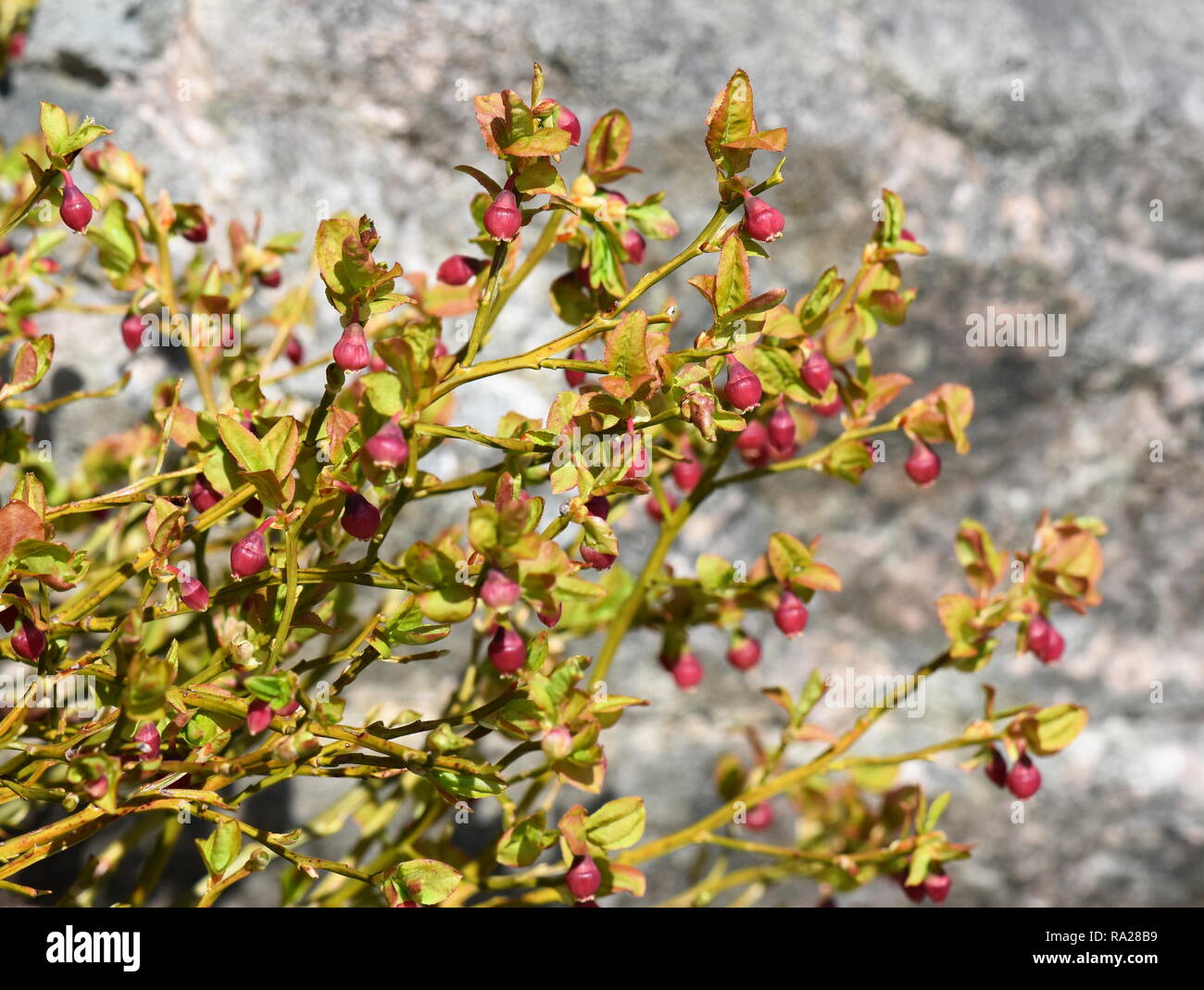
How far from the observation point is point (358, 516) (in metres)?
0.72

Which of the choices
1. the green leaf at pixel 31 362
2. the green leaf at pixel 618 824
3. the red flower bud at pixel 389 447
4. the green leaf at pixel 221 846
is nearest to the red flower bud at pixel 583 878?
the green leaf at pixel 618 824

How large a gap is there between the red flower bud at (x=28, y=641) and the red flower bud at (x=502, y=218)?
0.39 m

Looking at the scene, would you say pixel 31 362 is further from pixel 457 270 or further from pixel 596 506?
pixel 596 506

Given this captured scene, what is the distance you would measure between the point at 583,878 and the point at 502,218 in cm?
47

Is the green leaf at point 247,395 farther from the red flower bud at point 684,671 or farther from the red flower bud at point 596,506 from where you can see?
the red flower bud at point 684,671

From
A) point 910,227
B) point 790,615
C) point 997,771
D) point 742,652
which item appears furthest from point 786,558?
point 910,227

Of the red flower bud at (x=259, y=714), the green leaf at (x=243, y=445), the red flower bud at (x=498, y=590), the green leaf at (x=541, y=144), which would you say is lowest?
the red flower bud at (x=259, y=714)

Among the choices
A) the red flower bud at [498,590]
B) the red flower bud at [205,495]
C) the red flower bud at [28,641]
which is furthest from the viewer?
the red flower bud at [205,495]

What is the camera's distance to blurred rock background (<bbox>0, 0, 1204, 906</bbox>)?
1267 millimetres

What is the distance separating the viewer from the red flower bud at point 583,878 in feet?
2.75

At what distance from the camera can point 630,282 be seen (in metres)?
1.36

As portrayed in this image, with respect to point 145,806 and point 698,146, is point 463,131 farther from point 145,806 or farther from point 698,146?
point 145,806
